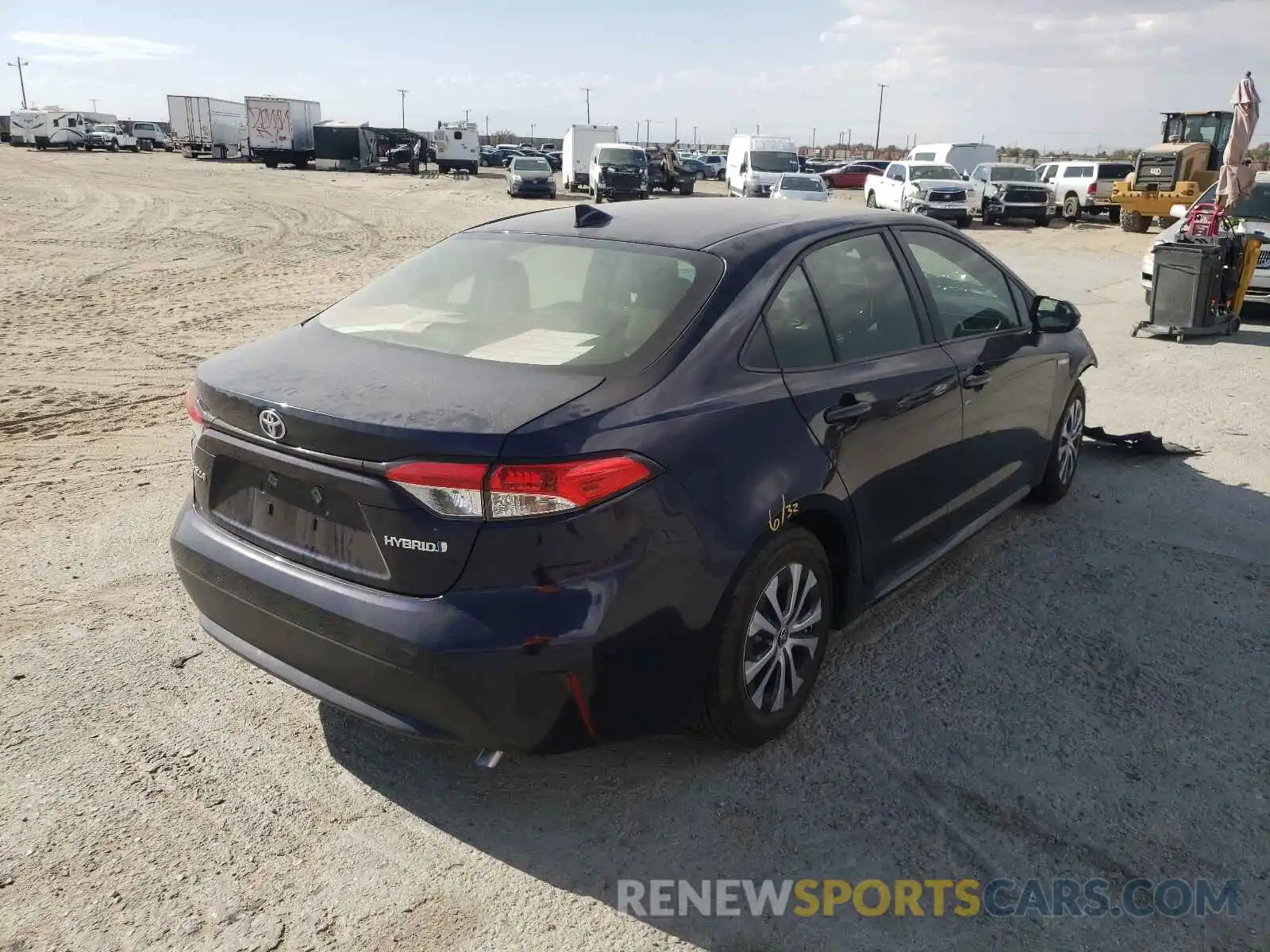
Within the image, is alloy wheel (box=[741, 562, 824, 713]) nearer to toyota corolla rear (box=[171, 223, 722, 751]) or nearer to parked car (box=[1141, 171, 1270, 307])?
toyota corolla rear (box=[171, 223, 722, 751])

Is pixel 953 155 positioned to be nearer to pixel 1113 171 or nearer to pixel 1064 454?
pixel 1113 171

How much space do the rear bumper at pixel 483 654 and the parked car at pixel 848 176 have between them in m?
47.2

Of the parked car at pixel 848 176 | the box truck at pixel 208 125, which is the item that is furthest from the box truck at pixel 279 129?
the parked car at pixel 848 176

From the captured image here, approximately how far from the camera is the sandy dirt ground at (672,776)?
2.59m

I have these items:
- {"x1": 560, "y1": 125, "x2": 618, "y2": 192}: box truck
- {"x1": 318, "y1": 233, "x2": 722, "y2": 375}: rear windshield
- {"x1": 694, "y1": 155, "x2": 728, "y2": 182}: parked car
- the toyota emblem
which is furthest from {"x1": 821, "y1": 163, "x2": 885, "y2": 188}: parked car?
the toyota emblem

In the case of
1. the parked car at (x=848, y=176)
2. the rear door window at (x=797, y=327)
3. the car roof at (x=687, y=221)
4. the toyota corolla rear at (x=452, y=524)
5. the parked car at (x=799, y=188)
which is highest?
the parked car at (x=848, y=176)

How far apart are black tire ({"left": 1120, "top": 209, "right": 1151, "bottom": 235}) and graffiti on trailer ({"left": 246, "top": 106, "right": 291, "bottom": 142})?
1618 inches

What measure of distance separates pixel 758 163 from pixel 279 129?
29.6 m

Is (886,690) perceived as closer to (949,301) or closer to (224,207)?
(949,301)

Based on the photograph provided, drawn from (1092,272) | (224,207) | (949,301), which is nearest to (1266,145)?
(1092,272)

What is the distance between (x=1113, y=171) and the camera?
96.2 feet

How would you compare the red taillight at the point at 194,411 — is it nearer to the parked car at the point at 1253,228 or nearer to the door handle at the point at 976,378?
the door handle at the point at 976,378

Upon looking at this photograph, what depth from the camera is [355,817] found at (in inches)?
116

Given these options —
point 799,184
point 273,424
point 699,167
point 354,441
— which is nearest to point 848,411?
point 354,441
